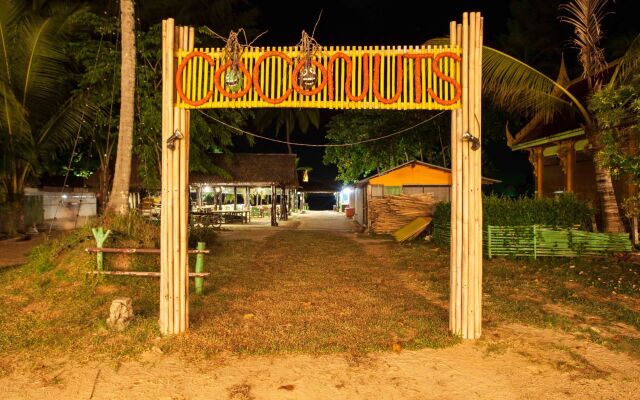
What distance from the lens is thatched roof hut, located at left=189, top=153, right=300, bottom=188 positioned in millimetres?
27531

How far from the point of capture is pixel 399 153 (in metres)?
32.1

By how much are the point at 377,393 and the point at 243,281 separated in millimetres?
5684

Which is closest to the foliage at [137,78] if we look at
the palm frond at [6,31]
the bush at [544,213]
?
the palm frond at [6,31]

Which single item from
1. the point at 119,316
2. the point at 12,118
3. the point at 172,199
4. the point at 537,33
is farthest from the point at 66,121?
the point at 537,33

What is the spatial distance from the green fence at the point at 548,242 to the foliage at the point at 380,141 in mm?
17259

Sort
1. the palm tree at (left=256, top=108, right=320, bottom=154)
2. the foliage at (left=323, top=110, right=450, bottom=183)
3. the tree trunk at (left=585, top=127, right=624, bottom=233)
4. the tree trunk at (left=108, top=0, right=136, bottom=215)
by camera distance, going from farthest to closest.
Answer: the palm tree at (left=256, top=108, right=320, bottom=154), the foliage at (left=323, top=110, right=450, bottom=183), the tree trunk at (left=585, top=127, right=624, bottom=233), the tree trunk at (left=108, top=0, right=136, bottom=215)

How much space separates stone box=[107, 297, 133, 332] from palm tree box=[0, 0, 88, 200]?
11.7m

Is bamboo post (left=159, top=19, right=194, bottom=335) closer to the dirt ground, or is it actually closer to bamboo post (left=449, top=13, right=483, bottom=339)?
the dirt ground

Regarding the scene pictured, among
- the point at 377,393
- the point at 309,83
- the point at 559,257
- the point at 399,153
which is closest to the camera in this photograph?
the point at 377,393

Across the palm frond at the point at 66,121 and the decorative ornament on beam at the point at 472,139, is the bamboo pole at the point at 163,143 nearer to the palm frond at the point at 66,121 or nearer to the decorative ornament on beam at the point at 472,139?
the decorative ornament on beam at the point at 472,139

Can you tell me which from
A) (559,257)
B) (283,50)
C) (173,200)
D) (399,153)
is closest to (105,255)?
(173,200)

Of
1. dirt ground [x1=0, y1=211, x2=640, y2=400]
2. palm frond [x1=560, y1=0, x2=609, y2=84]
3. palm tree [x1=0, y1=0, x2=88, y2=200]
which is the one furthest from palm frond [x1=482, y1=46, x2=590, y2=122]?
palm tree [x1=0, y1=0, x2=88, y2=200]

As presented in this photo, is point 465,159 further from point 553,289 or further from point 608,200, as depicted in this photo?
point 608,200

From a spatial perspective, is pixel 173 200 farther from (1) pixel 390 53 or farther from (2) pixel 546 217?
(2) pixel 546 217
